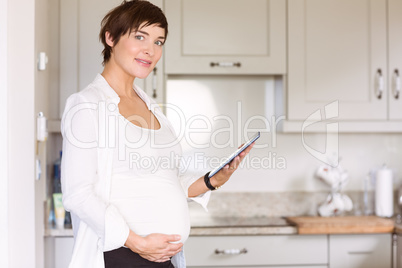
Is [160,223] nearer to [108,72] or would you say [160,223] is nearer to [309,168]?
[108,72]

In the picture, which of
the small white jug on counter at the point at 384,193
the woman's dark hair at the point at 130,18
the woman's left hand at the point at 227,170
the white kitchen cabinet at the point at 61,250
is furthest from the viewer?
the small white jug on counter at the point at 384,193

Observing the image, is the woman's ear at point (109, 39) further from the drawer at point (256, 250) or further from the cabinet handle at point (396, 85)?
the cabinet handle at point (396, 85)

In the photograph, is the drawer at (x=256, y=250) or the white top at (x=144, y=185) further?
the drawer at (x=256, y=250)

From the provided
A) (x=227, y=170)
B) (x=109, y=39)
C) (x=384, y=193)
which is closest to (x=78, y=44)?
(x=109, y=39)

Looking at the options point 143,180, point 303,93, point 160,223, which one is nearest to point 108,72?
point 143,180

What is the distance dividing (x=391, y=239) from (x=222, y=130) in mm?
1090

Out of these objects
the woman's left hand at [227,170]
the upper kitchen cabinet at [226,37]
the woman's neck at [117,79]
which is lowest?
the woman's left hand at [227,170]

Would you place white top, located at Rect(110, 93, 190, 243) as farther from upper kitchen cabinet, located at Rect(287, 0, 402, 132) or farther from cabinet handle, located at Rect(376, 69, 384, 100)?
cabinet handle, located at Rect(376, 69, 384, 100)

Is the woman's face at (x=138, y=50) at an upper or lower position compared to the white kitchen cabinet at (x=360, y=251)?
upper

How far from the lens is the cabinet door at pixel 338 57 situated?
2.78 metres

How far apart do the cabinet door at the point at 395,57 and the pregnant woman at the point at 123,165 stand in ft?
5.39

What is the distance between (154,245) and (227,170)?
44cm

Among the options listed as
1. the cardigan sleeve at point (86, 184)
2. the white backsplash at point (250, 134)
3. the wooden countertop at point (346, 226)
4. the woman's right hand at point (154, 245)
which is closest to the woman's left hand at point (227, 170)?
the woman's right hand at point (154, 245)

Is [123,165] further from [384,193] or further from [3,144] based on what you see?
[384,193]
